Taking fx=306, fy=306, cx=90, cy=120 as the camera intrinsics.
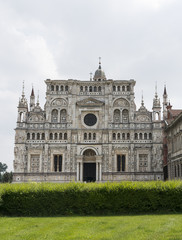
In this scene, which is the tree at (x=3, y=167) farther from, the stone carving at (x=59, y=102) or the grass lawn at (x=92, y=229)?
the grass lawn at (x=92, y=229)

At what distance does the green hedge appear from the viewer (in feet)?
68.8

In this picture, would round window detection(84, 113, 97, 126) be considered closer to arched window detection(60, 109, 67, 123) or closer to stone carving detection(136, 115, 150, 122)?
arched window detection(60, 109, 67, 123)

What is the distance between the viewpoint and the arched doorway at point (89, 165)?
5684cm

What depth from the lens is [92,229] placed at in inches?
599

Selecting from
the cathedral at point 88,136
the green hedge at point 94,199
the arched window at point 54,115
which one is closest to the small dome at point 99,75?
the cathedral at point 88,136

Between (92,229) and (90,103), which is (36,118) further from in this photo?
(92,229)

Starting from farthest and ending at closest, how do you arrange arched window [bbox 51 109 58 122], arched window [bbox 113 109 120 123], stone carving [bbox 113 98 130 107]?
arched window [bbox 51 109 58 122], stone carving [bbox 113 98 130 107], arched window [bbox 113 109 120 123]

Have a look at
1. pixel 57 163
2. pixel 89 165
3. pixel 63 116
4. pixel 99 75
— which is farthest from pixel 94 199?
pixel 99 75

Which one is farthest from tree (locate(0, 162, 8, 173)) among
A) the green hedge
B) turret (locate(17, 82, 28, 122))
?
the green hedge

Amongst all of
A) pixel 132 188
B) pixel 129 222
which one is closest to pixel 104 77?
pixel 132 188

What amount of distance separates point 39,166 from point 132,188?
121ft

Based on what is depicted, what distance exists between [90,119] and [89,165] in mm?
8652

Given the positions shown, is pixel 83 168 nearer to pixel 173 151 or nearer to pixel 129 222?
pixel 173 151

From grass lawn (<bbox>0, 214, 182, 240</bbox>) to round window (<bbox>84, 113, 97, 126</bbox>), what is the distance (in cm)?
A: 3996
